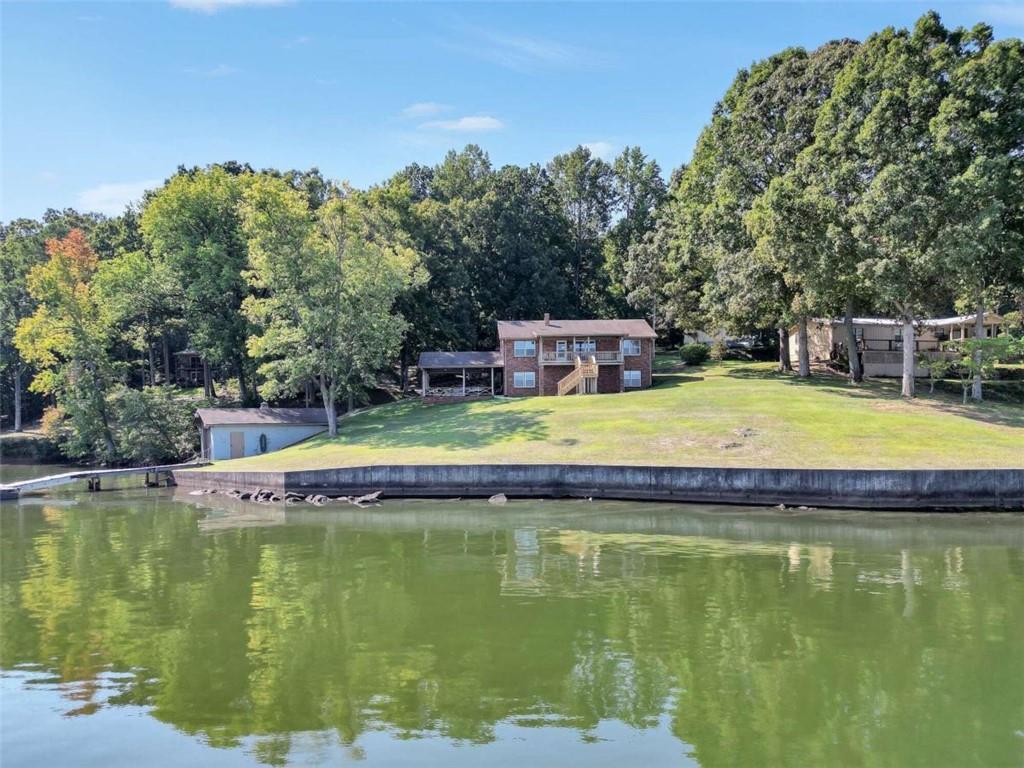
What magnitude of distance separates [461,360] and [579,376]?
9378 millimetres

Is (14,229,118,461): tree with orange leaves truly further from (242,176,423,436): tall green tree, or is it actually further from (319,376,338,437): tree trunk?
(319,376,338,437): tree trunk

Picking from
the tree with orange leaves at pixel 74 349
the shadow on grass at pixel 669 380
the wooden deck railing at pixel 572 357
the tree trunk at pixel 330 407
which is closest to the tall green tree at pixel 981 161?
the shadow on grass at pixel 669 380

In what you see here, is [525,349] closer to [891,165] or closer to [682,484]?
[682,484]

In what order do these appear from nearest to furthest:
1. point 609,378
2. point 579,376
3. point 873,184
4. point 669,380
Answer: point 873,184, point 579,376, point 609,378, point 669,380

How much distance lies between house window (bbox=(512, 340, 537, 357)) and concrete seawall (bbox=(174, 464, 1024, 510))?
67.7 feet

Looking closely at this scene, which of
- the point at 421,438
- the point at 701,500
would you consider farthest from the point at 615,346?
the point at 701,500

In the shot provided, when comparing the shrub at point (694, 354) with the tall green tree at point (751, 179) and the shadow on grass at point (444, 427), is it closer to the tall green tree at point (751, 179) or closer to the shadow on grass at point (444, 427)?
the tall green tree at point (751, 179)

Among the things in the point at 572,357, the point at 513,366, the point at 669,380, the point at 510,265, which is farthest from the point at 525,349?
the point at 510,265

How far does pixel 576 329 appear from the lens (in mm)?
52594

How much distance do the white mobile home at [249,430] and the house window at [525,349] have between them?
47.3 feet

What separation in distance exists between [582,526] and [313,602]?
11363mm

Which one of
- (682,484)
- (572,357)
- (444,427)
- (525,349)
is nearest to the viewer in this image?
(682,484)

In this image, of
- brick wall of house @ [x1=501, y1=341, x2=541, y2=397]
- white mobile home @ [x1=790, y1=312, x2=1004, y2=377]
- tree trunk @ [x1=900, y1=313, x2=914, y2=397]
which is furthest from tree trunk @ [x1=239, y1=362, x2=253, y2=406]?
tree trunk @ [x1=900, y1=313, x2=914, y2=397]

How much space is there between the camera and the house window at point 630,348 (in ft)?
171
